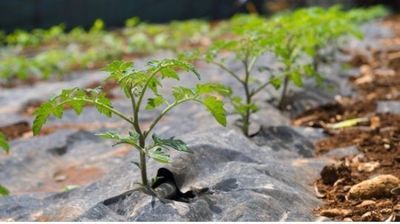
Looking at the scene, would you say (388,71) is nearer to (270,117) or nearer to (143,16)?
(270,117)

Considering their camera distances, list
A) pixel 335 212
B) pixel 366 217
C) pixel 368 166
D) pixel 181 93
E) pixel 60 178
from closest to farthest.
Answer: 1. pixel 366 217
2. pixel 335 212
3. pixel 181 93
4. pixel 368 166
5. pixel 60 178

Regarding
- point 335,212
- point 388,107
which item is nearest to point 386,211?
point 335,212

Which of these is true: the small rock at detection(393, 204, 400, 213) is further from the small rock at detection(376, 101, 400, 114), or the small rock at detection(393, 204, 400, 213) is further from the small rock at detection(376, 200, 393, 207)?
the small rock at detection(376, 101, 400, 114)

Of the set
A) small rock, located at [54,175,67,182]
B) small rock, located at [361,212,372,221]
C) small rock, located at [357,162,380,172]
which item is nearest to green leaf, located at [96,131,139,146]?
small rock, located at [361,212,372,221]

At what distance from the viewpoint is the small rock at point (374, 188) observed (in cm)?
250

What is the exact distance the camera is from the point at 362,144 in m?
3.44

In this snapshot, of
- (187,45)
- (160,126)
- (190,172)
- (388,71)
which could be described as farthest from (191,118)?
(187,45)

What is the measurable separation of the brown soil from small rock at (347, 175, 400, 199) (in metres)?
0.02

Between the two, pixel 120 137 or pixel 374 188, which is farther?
pixel 374 188

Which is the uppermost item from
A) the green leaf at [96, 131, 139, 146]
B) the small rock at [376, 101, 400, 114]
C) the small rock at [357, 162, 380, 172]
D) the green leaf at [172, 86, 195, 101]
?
the green leaf at [172, 86, 195, 101]

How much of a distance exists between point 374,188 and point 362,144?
3.10 ft

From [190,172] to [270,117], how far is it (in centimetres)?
139

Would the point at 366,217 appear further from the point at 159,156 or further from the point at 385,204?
the point at 159,156

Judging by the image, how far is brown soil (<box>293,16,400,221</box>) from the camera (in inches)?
94.1
